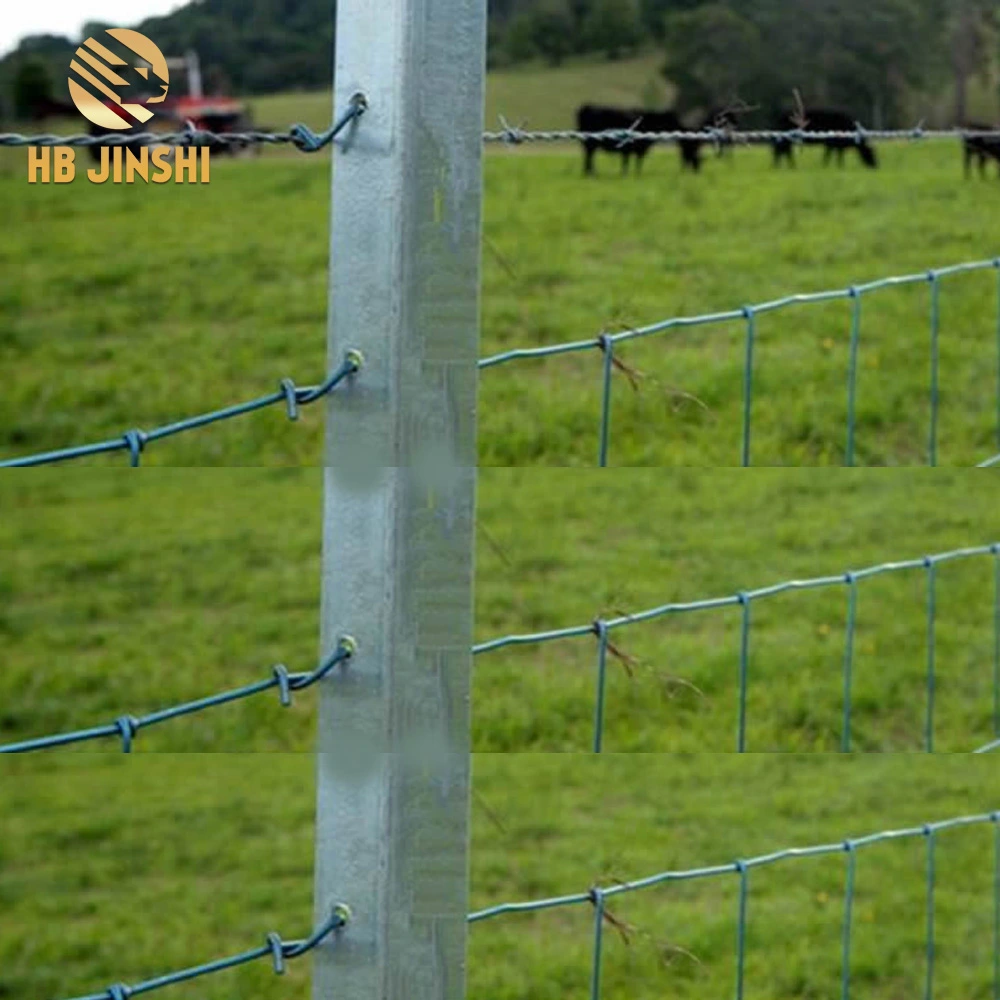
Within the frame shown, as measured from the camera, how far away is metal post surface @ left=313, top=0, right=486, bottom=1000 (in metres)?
1.08

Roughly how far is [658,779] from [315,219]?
233 centimetres

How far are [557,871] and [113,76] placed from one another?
5.08 ft

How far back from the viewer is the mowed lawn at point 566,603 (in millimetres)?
3258

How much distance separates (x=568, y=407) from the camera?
3.63 meters

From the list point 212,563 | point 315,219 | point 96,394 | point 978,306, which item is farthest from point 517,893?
point 315,219

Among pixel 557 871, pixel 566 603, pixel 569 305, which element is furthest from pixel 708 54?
pixel 557 871

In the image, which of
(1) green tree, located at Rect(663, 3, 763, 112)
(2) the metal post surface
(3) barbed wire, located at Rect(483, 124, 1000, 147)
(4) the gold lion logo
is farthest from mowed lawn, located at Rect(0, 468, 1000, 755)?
(2) the metal post surface

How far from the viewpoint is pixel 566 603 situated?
359 centimetres

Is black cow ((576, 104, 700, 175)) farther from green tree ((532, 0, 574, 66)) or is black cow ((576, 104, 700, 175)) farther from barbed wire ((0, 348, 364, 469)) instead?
barbed wire ((0, 348, 364, 469))

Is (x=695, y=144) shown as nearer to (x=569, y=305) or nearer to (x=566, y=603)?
(x=569, y=305)

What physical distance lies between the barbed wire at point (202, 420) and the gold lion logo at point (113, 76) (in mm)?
527

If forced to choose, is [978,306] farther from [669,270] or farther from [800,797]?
[800,797]

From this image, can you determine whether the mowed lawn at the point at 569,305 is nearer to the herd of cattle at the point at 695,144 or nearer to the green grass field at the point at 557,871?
the herd of cattle at the point at 695,144

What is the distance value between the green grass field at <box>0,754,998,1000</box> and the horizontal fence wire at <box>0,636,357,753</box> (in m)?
1.65
